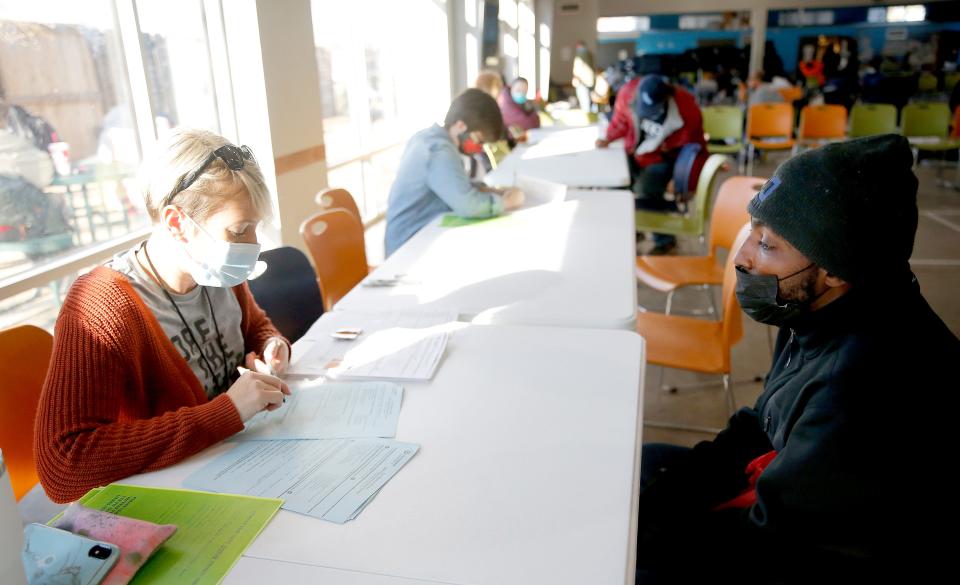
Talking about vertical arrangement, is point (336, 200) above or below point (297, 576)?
above

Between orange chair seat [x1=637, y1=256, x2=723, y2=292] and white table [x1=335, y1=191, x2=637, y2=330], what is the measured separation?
0.96 ft

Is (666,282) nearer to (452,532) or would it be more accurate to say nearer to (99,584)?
(452,532)

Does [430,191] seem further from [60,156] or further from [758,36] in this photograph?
[758,36]

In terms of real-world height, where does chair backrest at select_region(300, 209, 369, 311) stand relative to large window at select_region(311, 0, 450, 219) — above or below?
below

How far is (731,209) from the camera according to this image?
2795 millimetres

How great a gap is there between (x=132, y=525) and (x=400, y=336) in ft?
2.61

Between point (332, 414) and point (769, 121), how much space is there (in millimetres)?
7377

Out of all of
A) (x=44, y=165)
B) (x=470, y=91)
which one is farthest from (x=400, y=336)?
(x=44, y=165)

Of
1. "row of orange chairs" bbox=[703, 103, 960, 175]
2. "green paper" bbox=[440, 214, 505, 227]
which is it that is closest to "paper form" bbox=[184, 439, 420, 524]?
"green paper" bbox=[440, 214, 505, 227]

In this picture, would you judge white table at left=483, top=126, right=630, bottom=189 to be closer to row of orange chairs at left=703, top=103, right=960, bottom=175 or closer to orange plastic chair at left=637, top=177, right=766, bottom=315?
orange plastic chair at left=637, top=177, right=766, bottom=315

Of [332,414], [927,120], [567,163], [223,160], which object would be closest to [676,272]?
[567,163]

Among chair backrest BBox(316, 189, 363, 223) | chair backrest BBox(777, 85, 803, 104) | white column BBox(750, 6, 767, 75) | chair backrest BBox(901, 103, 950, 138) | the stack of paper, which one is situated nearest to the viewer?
the stack of paper

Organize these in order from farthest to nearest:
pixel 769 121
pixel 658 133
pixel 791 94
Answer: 1. pixel 791 94
2. pixel 769 121
3. pixel 658 133

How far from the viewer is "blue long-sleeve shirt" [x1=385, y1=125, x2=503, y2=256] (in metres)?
2.80
